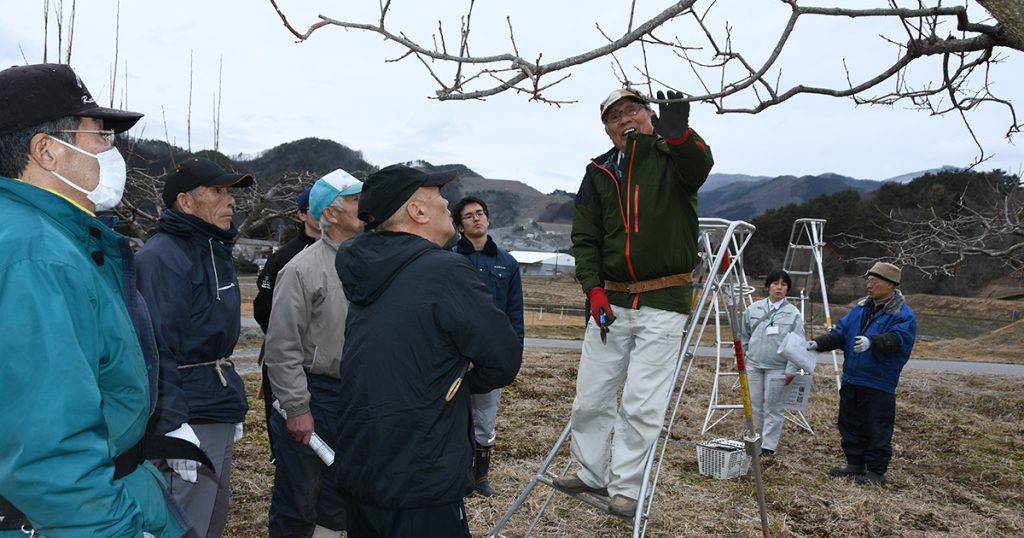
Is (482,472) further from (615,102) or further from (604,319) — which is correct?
(615,102)

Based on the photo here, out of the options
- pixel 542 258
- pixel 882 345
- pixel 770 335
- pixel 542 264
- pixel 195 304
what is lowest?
pixel 542 264

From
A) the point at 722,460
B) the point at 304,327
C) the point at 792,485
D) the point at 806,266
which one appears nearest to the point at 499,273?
the point at 304,327

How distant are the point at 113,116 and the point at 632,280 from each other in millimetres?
2485

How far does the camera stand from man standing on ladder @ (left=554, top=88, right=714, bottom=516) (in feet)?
11.4

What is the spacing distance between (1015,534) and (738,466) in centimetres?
198

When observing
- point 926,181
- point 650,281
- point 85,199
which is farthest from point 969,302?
point 85,199

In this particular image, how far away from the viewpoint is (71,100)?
1.92 metres

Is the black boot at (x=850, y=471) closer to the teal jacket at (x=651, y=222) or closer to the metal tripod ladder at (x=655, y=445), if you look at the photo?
the metal tripod ladder at (x=655, y=445)

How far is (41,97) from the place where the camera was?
6.04 ft

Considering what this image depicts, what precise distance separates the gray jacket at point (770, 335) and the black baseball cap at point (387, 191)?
4.96 metres

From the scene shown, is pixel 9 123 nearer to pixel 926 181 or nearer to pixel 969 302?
pixel 969 302

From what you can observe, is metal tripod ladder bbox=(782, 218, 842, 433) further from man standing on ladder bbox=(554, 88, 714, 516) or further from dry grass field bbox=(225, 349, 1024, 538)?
man standing on ladder bbox=(554, 88, 714, 516)

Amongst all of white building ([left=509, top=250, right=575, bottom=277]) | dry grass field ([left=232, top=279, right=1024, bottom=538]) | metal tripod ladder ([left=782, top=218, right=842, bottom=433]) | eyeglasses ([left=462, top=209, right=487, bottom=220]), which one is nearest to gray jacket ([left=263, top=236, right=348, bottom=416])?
dry grass field ([left=232, top=279, right=1024, bottom=538])

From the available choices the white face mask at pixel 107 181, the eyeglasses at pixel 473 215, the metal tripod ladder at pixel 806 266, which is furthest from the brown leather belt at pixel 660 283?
the metal tripod ladder at pixel 806 266
